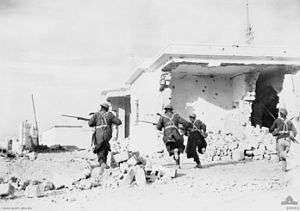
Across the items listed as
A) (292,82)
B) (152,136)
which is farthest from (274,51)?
(152,136)

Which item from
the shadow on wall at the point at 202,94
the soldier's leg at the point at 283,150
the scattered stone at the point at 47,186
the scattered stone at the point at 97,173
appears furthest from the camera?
the shadow on wall at the point at 202,94

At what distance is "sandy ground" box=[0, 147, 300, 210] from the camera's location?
7.13m

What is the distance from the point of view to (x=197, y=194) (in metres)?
7.97

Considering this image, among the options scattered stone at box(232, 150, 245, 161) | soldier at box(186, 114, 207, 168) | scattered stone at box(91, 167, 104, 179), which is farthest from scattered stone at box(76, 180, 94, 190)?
scattered stone at box(232, 150, 245, 161)

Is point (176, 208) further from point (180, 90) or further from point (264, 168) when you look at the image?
point (180, 90)

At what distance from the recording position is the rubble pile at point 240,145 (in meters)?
14.6

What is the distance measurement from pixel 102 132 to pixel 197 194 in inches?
156

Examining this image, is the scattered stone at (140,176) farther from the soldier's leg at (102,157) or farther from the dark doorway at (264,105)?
the dark doorway at (264,105)

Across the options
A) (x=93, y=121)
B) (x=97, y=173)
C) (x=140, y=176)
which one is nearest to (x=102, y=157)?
(x=97, y=173)

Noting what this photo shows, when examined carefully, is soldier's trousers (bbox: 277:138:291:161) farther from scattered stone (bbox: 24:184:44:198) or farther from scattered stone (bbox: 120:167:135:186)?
scattered stone (bbox: 24:184:44:198)

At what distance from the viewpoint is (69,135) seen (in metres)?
32.8

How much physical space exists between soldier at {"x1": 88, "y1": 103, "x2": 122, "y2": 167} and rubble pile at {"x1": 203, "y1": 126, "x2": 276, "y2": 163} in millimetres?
4100

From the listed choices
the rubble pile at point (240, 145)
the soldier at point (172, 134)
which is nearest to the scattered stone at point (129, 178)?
the soldier at point (172, 134)

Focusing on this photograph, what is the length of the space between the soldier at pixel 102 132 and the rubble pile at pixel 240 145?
4.10 metres
